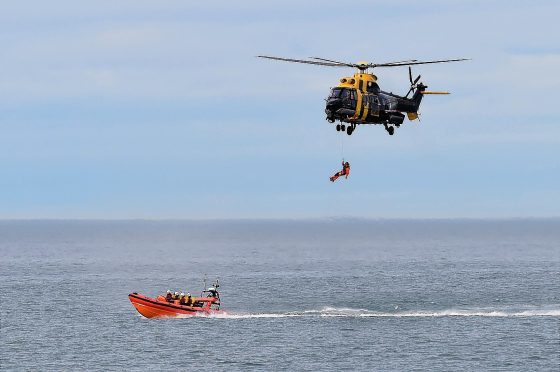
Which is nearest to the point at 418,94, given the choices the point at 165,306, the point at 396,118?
the point at 396,118

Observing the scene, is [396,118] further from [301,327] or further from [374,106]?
[301,327]

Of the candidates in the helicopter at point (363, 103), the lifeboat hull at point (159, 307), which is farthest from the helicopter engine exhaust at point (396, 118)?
the lifeboat hull at point (159, 307)

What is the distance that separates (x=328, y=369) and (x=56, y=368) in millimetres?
25248

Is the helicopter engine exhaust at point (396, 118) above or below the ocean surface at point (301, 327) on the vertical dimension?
above

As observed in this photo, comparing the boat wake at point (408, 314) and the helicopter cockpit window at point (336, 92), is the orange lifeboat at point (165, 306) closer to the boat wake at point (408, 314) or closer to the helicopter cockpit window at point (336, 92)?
the boat wake at point (408, 314)

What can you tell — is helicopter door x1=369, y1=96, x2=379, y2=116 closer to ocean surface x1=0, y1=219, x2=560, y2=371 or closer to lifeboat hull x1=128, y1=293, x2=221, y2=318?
ocean surface x1=0, y1=219, x2=560, y2=371

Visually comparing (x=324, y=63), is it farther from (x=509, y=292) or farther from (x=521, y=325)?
(x=509, y=292)

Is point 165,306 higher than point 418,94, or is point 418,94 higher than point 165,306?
point 418,94

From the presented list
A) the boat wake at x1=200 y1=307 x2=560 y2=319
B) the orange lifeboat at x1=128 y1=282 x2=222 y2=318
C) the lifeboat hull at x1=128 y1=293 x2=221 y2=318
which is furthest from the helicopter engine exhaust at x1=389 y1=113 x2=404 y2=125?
the boat wake at x1=200 y1=307 x2=560 y2=319

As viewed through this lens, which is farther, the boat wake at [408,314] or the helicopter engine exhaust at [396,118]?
the boat wake at [408,314]

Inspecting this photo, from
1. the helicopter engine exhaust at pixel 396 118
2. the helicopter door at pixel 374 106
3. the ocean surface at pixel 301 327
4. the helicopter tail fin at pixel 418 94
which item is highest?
the helicopter tail fin at pixel 418 94

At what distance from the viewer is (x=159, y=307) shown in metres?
105

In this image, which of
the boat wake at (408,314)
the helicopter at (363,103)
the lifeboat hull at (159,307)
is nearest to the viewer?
the helicopter at (363,103)

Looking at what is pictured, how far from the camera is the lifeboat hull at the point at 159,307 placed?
10538cm
